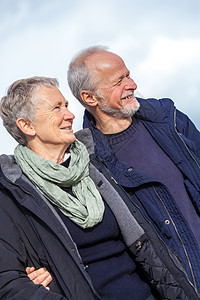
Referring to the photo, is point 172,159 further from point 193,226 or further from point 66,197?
point 66,197

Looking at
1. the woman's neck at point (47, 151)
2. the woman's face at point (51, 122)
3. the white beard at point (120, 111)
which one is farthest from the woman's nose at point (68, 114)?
the white beard at point (120, 111)

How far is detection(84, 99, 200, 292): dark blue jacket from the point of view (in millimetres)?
3160

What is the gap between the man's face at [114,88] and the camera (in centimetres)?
361

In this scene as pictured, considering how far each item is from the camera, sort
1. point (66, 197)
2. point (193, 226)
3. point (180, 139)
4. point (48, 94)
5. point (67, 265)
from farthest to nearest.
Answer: point (180, 139) → point (193, 226) → point (48, 94) → point (66, 197) → point (67, 265)

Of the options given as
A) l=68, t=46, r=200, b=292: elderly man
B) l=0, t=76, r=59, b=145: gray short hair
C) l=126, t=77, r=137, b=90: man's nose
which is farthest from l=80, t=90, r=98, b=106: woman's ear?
l=0, t=76, r=59, b=145: gray short hair

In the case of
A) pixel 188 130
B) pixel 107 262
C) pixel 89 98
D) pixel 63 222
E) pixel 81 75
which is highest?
pixel 81 75

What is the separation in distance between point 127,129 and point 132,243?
1.17 metres

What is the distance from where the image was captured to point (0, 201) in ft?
8.50

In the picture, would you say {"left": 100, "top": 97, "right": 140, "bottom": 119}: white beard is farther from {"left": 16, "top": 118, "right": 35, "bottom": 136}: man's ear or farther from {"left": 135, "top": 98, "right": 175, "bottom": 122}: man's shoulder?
{"left": 16, "top": 118, "right": 35, "bottom": 136}: man's ear

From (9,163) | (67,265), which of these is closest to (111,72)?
(9,163)

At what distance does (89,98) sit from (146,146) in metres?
0.71

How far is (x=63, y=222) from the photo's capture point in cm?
271

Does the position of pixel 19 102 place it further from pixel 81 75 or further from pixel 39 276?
pixel 39 276

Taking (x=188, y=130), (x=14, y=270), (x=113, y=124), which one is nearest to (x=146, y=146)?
(x=113, y=124)
